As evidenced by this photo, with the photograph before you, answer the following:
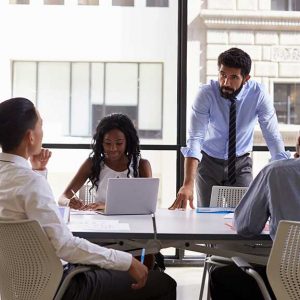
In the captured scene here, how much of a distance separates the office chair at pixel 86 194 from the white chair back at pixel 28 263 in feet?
4.72

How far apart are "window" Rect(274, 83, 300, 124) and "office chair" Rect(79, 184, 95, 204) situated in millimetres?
2626

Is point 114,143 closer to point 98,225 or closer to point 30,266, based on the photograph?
point 98,225

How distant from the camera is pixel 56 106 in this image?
5750 mm

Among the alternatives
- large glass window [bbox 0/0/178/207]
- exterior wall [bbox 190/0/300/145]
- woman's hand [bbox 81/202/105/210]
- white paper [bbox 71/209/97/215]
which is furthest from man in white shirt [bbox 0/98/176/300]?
exterior wall [bbox 190/0/300/145]

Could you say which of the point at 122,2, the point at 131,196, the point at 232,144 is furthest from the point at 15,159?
the point at 122,2

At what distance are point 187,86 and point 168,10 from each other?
2.19 feet

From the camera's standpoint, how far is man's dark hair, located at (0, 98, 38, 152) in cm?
238

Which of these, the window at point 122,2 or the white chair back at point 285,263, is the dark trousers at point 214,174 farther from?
the window at point 122,2

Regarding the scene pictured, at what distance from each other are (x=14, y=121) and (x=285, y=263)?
1.10m

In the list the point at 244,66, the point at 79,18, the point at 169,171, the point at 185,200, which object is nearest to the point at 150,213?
the point at 185,200

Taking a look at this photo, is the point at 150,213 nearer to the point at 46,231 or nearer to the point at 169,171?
the point at 46,231

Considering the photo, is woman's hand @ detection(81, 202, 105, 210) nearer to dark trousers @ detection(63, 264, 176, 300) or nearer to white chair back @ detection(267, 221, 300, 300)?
dark trousers @ detection(63, 264, 176, 300)

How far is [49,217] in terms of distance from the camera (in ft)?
7.42

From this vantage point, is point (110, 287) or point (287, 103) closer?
point (110, 287)
